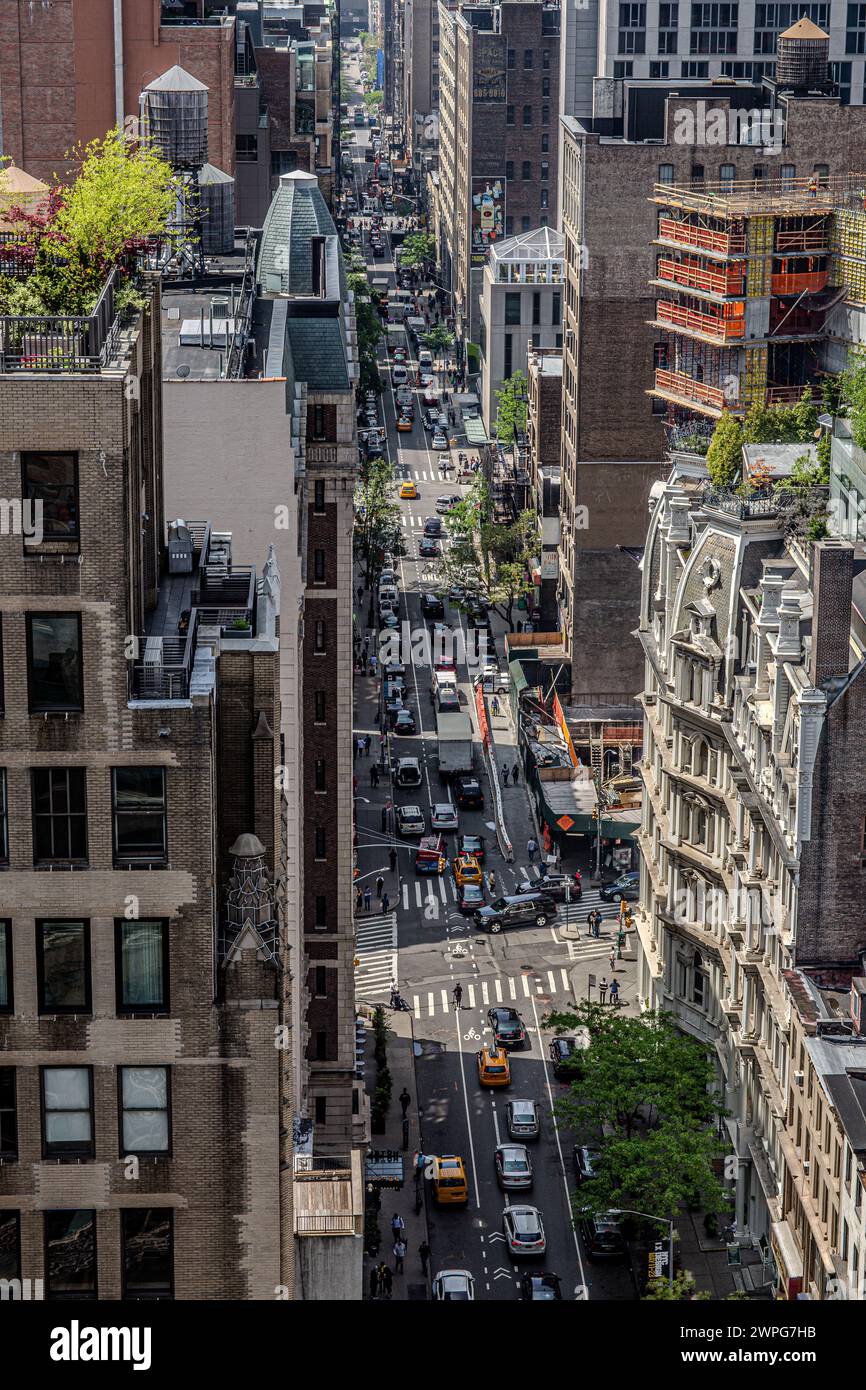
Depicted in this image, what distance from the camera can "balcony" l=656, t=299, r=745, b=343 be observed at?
Result: 14338 cm

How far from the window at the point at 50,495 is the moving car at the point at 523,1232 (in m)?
65.5

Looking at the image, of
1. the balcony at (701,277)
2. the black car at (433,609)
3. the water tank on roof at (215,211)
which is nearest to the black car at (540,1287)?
the water tank on roof at (215,211)

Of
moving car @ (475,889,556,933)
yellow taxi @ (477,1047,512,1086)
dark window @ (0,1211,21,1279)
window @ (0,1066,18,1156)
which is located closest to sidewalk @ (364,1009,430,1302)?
yellow taxi @ (477,1047,512,1086)

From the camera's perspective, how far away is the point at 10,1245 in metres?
35.6

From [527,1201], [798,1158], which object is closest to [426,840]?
[527,1201]

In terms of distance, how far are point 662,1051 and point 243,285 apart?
3881 centimetres

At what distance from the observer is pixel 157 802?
113 feet

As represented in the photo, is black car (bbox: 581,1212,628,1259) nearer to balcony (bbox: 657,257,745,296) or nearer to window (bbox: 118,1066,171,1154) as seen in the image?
window (bbox: 118,1066,171,1154)

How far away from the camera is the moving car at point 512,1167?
→ 99875mm

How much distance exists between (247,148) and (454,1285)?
11208cm

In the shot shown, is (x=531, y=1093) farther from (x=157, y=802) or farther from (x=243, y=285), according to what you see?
(x=157, y=802)

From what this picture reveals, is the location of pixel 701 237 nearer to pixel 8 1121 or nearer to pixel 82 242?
pixel 82 242
